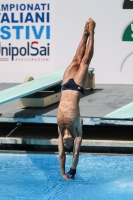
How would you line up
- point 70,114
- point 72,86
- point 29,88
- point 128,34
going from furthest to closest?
point 128,34 → point 29,88 → point 72,86 → point 70,114

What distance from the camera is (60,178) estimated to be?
9.70 m

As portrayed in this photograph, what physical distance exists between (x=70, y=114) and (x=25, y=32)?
6059 mm

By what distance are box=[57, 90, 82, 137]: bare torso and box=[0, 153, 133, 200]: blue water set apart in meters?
1.25

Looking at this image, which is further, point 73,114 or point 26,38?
point 26,38

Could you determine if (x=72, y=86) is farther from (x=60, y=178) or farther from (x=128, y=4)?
(x=128, y=4)

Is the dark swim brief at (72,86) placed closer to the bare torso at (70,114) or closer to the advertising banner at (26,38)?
the bare torso at (70,114)

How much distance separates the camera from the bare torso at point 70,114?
8.35 m

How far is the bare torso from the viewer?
835 cm

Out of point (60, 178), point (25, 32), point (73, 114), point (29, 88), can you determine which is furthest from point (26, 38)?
point (73, 114)

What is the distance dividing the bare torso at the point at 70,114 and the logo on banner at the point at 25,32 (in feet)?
18.3

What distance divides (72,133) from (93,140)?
2.14 m

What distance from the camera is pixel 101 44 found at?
1361cm

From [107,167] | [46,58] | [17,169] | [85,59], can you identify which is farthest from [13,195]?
[46,58]

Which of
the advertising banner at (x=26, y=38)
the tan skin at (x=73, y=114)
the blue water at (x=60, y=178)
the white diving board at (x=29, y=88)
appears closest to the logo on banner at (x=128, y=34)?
the advertising banner at (x=26, y=38)
